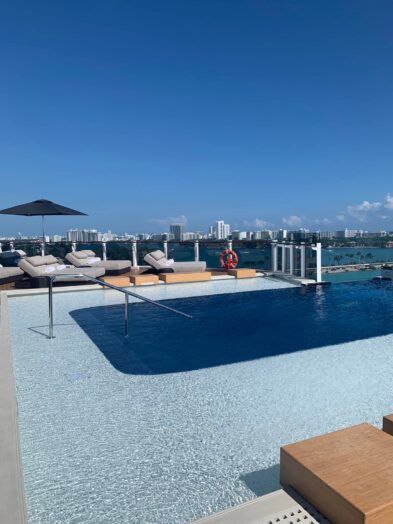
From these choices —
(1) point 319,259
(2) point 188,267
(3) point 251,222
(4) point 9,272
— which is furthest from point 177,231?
(3) point 251,222

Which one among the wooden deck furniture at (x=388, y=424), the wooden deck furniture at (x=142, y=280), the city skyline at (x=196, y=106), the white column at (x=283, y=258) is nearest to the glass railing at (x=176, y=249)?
the white column at (x=283, y=258)

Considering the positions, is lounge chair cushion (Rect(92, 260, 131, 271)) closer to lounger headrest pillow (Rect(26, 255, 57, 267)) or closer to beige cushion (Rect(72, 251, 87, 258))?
beige cushion (Rect(72, 251, 87, 258))

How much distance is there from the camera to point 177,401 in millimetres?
2762

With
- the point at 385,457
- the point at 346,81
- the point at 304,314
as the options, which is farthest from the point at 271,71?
the point at 385,457

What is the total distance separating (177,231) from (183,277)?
3.97 meters

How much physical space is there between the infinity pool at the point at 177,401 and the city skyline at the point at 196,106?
6955 mm

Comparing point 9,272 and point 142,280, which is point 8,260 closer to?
point 9,272

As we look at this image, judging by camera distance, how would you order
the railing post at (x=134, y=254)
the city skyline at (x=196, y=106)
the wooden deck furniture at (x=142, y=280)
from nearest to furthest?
the wooden deck furniture at (x=142, y=280)
the railing post at (x=134, y=254)
the city skyline at (x=196, y=106)

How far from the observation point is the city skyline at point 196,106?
1202 cm

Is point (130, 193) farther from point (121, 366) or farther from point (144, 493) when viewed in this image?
point (144, 493)

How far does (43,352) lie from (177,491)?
271 centimetres

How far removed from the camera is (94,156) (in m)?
23.5

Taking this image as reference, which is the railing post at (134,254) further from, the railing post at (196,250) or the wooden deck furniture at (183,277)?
the wooden deck furniture at (183,277)

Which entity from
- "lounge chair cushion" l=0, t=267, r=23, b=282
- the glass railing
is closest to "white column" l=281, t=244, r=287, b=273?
the glass railing
